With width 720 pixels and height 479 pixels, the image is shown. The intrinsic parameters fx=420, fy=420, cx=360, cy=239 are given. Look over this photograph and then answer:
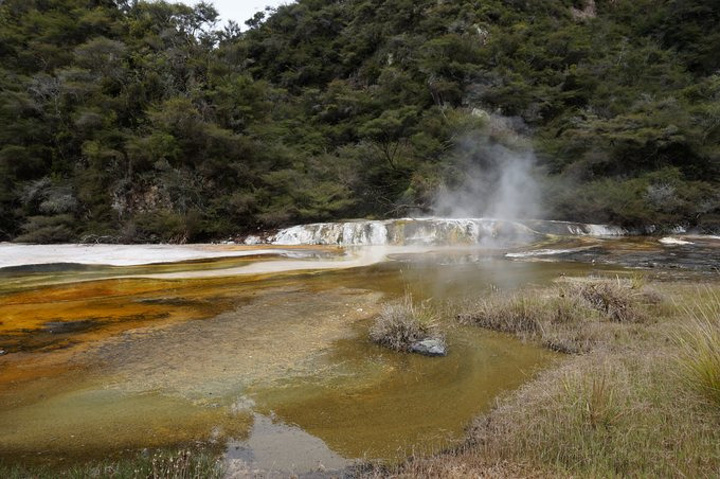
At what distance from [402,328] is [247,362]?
1.90m

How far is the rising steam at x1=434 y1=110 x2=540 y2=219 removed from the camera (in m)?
20.7

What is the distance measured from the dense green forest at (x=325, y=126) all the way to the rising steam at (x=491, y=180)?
0.17 meters

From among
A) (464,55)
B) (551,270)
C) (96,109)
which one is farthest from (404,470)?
(464,55)

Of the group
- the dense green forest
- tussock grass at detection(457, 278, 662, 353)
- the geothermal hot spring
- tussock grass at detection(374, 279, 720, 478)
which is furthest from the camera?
the dense green forest

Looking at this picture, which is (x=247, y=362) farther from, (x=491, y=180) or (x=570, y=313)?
(x=491, y=180)

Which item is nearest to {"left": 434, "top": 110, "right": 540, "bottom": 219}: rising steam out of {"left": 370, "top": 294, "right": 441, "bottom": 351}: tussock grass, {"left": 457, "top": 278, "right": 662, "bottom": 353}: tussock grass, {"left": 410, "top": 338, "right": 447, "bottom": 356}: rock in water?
{"left": 457, "top": 278, "right": 662, "bottom": 353}: tussock grass

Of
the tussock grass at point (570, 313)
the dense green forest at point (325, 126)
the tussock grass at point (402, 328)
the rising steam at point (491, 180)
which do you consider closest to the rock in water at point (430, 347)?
the tussock grass at point (402, 328)

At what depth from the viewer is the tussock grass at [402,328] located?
16.9 ft

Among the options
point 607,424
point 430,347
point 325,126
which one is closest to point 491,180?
point 325,126

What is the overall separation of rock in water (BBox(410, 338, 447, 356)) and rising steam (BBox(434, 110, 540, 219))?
1597cm

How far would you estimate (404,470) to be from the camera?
105 inches

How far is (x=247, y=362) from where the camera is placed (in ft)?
15.8

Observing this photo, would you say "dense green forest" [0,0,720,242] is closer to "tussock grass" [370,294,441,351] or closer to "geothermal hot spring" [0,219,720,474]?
"geothermal hot spring" [0,219,720,474]

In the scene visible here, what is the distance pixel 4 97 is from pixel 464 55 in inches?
1048
